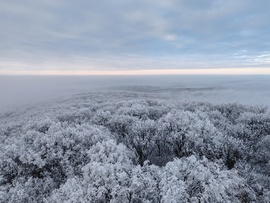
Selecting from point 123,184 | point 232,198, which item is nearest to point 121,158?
point 123,184

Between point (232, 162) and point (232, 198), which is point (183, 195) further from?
point (232, 162)

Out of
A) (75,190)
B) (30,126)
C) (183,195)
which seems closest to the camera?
(183,195)

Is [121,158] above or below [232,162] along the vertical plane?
above

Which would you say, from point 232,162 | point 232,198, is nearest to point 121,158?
point 232,198

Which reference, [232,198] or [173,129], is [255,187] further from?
[173,129]

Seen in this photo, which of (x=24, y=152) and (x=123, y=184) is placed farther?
(x=24, y=152)

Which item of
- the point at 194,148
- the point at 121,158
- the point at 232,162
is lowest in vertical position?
the point at 232,162

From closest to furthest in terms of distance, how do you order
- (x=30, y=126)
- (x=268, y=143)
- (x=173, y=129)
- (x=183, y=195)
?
(x=183, y=195) → (x=173, y=129) → (x=268, y=143) → (x=30, y=126)
